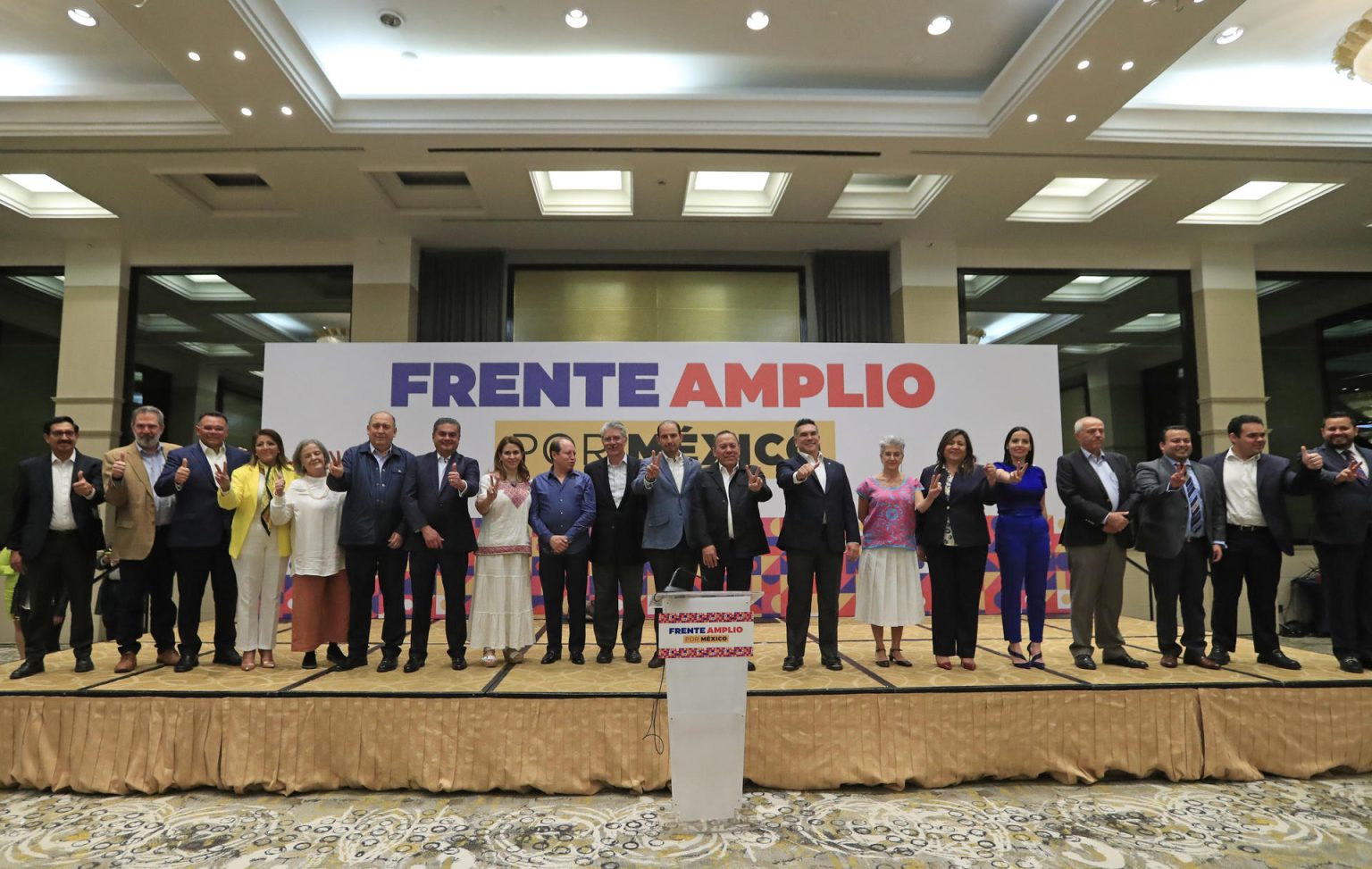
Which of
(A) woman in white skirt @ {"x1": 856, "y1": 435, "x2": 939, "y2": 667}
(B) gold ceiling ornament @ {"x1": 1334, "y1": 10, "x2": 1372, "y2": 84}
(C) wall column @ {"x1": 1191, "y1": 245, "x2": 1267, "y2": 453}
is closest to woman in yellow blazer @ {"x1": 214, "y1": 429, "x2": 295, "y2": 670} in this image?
(A) woman in white skirt @ {"x1": 856, "y1": 435, "x2": 939, "y2": 667}

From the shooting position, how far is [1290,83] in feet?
19.2

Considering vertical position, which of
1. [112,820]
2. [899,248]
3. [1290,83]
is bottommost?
[112,820]

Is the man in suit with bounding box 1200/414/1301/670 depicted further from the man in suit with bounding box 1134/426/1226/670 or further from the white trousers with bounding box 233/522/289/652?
the white trousers with bounding box 233/522/289/652

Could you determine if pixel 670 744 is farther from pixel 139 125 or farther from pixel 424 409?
pixel 139 125

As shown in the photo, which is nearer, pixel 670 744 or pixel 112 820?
pixel 670 744

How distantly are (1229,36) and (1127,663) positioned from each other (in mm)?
4248

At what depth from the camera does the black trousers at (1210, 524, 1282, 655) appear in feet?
13.6

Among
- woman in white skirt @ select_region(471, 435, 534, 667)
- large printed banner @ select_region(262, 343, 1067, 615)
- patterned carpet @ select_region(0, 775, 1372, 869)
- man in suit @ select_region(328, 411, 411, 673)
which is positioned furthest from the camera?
large printed banner @ select_region(262, 343, 1067, 615)

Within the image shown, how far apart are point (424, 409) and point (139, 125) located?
9.32 ft

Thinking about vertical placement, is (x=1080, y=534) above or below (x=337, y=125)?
below

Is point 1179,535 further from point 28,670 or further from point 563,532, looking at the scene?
point 28,670

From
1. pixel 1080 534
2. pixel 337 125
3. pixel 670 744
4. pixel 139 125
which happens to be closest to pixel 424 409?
pixel 337 125

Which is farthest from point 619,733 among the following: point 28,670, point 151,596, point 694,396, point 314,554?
point 694,396

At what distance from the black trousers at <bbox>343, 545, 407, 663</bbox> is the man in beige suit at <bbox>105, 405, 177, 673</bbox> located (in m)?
1.01
